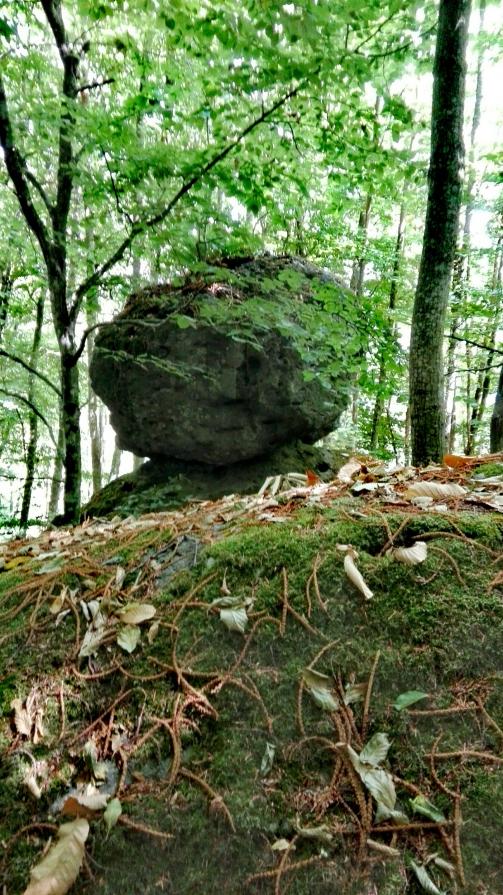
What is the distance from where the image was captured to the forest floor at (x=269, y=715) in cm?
108

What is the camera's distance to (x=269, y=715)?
1.35 meters

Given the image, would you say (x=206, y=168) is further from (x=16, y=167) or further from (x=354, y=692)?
(x=354, y=692)

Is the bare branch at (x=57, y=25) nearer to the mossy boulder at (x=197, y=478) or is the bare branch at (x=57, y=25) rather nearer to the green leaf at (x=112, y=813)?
the mossy boulder at (x=197, y=478)

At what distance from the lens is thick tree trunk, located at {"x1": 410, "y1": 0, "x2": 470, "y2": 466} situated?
3.71 meters

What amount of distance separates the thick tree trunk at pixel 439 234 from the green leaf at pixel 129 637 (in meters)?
3.15

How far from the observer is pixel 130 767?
1280 millimetres

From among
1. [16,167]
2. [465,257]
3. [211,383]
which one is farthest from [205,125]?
[465,257]

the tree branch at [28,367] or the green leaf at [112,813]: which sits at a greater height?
the tree branch at [28,367]

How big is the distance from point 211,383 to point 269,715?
20.8 feet

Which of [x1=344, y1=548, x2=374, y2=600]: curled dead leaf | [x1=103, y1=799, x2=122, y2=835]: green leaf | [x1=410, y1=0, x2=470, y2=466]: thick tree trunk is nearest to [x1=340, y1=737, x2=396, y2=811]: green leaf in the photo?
[x1=344, y1=548, x2=374, y2=600]: curled dead leaf

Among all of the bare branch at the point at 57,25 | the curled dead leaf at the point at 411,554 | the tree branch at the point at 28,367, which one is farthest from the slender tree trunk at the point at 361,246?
the curled dead leaf at the point at 411,554

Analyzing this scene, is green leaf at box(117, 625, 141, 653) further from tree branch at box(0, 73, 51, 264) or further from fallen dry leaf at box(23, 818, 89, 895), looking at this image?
tree branch at box(0, 73, 51, 264)

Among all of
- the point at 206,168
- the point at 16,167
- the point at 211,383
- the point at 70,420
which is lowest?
the point at 70,420

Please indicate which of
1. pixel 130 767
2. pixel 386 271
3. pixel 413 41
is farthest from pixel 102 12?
pixel 386 271
